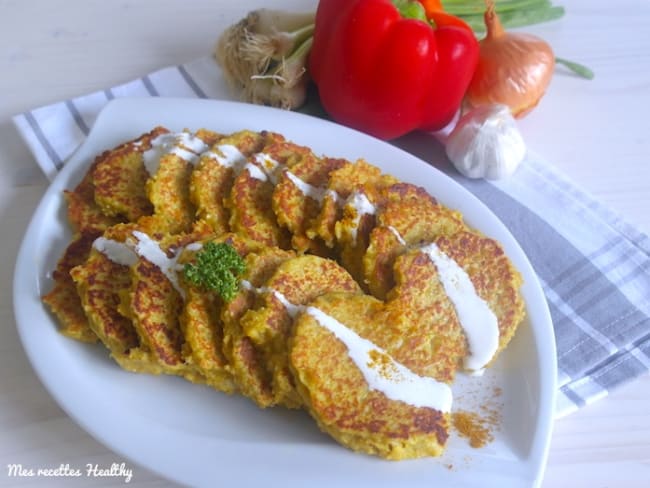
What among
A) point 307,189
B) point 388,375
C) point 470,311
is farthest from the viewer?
point 307,189

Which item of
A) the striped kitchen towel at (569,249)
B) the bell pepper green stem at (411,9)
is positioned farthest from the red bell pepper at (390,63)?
the striped kitchen towel at (569,249)

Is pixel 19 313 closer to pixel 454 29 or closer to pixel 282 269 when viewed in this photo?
pixel 282 269

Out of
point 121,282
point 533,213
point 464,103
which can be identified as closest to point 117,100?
point 121,282

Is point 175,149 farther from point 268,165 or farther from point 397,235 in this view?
point 397,235

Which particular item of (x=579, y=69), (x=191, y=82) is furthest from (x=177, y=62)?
(x=579, y=69)

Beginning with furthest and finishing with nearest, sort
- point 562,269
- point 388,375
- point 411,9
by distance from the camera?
point 411,9 → point 562,269 → point 388,375

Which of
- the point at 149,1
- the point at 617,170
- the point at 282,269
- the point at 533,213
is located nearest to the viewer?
the point at 282,269

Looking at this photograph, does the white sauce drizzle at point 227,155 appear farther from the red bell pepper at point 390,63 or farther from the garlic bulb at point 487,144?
the garlic bulb at point 487,144
